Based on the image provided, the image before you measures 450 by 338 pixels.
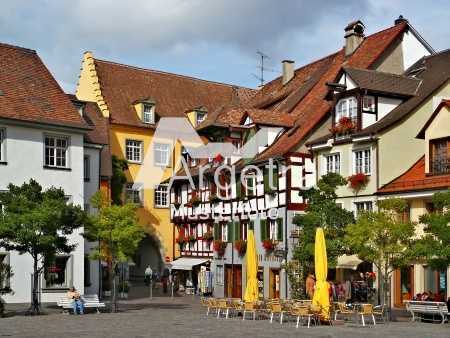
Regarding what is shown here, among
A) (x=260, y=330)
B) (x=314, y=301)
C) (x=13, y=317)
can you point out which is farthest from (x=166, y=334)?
(x=13, y=317)

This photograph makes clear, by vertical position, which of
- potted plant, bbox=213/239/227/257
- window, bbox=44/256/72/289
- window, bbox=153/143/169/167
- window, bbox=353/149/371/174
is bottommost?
window, bbox=44/256/72/289

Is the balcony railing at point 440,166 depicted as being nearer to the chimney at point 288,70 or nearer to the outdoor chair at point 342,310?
the outdoor chair at point 342,310

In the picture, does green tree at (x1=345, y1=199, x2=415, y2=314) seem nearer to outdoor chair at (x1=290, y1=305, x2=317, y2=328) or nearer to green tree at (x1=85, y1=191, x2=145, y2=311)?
outdoor chair at (x1=290, y1=305, x2=317, y2=328)

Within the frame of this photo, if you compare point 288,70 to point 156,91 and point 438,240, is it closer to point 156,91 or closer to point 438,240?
point 156,91

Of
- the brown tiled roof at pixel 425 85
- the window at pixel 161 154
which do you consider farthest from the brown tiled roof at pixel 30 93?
the window at pixel 161 154

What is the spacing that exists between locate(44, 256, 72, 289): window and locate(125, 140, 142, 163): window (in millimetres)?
19120

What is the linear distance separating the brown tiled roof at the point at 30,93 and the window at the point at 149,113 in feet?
55.7

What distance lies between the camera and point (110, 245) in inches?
1296

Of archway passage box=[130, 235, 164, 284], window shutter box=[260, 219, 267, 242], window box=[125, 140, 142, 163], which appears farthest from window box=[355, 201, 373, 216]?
window box=[125, 140, 142, 163]

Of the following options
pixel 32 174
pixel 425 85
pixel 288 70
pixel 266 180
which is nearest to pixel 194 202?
pixel 266 180

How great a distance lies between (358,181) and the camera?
36281mm

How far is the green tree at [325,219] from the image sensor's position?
105 feet

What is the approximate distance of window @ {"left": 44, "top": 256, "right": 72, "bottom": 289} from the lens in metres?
39.3

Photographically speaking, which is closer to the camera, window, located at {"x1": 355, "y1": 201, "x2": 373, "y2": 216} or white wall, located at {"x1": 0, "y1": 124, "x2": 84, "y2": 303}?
window, located at {"x1": 355, "y1": 201, "x2": 373, "y2": 216}
